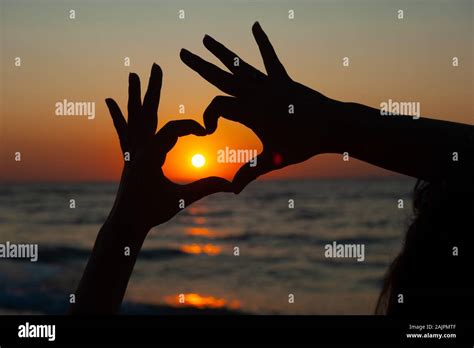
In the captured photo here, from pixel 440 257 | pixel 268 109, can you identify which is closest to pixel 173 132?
pixel 268 109

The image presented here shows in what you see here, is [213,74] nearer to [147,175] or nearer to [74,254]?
[147,175]

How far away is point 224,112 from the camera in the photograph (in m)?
1.83

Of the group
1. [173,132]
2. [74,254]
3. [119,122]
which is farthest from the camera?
[74,254]

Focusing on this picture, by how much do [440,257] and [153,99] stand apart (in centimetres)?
115

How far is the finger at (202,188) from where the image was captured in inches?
83.0

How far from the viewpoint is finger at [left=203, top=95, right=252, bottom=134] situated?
1.80m

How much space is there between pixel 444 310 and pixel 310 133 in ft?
2.17

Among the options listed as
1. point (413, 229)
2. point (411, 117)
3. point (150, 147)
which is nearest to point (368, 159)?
point (411, 117)

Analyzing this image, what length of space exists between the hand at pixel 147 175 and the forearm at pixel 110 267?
0.16 ft

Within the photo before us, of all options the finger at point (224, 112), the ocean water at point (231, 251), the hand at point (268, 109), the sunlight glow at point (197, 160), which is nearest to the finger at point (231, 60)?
the hand at point (268, 109)

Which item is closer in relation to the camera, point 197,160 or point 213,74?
point 213,74

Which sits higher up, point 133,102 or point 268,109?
point 133,102

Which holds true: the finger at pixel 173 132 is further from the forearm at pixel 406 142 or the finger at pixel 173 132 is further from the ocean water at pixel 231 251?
the ocean water at pixel 231 251

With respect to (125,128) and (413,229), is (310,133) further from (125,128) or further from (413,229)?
(125,128)
